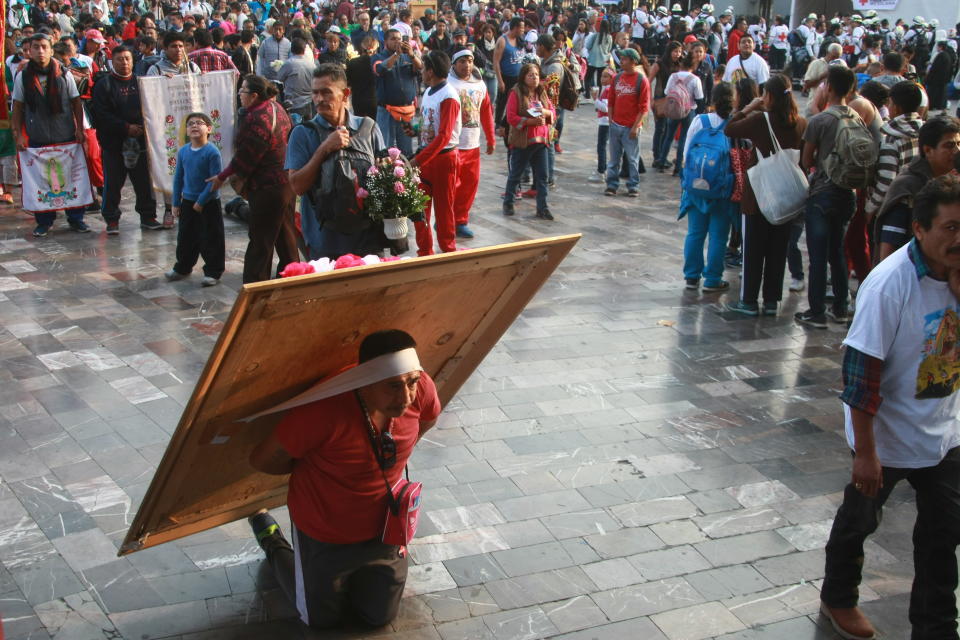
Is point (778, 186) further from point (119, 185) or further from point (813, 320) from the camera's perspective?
point (119, 185)

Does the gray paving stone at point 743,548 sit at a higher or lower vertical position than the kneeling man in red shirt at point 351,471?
lower

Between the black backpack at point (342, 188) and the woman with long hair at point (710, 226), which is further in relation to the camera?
the woman with long hair at point (710, 226)

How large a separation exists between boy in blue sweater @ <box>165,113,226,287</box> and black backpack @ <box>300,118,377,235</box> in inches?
104

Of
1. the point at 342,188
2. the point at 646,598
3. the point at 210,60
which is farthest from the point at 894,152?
the point at 210,60

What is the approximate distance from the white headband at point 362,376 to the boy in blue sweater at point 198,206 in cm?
499

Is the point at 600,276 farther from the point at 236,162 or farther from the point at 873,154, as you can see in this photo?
the point at 236,162

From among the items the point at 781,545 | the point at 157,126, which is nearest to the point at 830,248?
the point at 781,545

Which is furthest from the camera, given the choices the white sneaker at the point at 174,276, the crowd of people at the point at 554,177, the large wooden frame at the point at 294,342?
the white sneaker at the point at 174,276

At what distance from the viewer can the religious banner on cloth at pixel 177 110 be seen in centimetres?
984

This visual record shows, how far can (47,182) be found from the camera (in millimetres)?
9773

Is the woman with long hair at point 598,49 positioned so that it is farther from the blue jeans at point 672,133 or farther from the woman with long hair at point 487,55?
the blue jeans at point 672,133

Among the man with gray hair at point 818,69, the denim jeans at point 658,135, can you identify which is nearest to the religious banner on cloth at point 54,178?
the denim jeans at point 658,135

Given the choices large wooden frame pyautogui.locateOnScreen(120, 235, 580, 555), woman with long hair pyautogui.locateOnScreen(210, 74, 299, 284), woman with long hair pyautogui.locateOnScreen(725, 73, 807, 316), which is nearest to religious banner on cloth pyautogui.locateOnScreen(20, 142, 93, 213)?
woman with long hair pyautogui.locateOnScreen(210, 74, 299, 284)

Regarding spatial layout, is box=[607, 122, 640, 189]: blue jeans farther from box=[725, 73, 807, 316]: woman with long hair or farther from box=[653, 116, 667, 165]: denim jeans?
box=[725, 73, 807, 316]: woman with long hair
